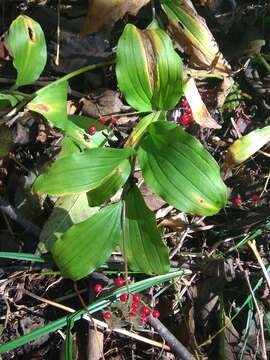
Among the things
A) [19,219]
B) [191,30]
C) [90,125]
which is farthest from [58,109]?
[191,30]

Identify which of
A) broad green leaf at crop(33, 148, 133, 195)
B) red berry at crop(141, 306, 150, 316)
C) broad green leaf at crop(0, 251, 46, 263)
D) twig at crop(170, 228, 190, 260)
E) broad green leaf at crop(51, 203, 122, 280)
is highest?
broad green leaf at crop(33, 148, 133, 195)

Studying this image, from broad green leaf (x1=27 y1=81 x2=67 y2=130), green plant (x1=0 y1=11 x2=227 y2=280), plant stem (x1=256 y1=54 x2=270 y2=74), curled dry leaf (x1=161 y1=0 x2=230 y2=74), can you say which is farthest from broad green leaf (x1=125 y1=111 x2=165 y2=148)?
plant stem (x1=256 y1=54 x2=270 y2=74)

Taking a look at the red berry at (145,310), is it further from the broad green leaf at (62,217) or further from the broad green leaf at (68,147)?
the broad green leaf at (68,147)

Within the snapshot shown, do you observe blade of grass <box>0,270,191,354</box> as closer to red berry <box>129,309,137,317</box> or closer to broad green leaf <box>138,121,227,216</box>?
red berry <box>129,309,137,317</box>

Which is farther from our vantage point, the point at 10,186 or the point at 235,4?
the point at 235,4

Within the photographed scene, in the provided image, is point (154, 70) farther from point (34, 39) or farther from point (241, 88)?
point (241, 88)

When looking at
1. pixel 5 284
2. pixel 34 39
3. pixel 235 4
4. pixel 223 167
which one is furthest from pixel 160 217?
pixel 235 4
